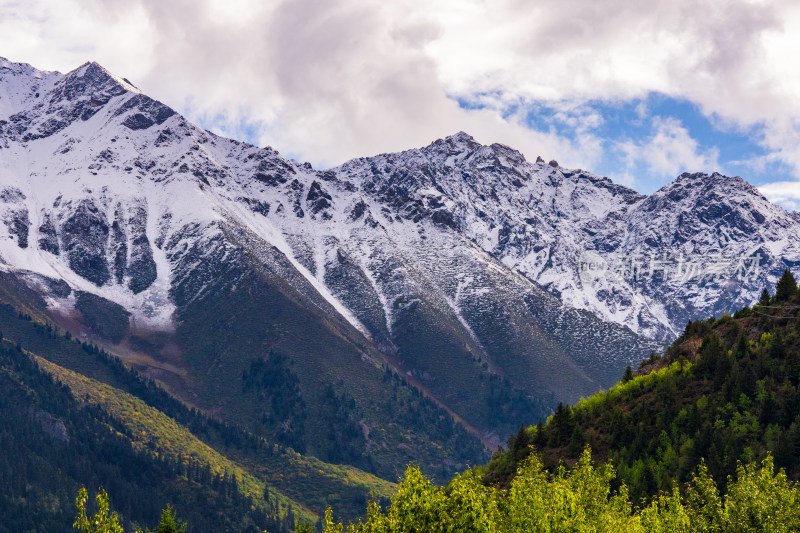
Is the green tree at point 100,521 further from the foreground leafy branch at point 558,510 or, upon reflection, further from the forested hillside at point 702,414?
the forested hillside at point 702,414

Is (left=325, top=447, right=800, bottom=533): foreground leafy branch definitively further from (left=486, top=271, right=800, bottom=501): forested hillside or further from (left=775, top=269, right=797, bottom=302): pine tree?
(left=775, top=269, right=797, bottom=302): pine tree

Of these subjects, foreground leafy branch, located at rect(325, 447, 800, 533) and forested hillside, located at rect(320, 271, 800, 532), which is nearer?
foreground leafy branch, located at rect(325, 447, 800, 533)

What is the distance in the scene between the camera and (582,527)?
54.7 meters

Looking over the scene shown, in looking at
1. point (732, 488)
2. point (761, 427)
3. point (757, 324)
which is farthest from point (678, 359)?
point (732, 488)

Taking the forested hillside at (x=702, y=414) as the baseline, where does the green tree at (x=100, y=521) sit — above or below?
below

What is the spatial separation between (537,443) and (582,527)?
69823 mm

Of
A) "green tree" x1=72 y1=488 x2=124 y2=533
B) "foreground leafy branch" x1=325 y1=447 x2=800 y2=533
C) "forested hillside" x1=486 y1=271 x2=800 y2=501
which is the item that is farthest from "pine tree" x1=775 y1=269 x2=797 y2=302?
"green tree" x1=72 y1=488 x2=124 y2=533

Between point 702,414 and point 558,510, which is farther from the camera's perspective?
point 702,414

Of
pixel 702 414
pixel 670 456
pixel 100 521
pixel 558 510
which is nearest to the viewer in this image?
pixel 100 521

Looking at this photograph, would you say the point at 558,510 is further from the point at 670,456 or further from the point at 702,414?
the point at 702,414

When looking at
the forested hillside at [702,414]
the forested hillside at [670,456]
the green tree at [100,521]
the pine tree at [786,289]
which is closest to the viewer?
the green tree at [100,521]

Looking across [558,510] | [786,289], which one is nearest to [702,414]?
[786,289]

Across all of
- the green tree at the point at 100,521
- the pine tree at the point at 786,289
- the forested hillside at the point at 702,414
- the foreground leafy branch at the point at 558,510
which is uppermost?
the pine tree at the point at 786,289

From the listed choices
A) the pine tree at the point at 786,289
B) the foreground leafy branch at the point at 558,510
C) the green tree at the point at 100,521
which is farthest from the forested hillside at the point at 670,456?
the green tree at the point at 100,521
